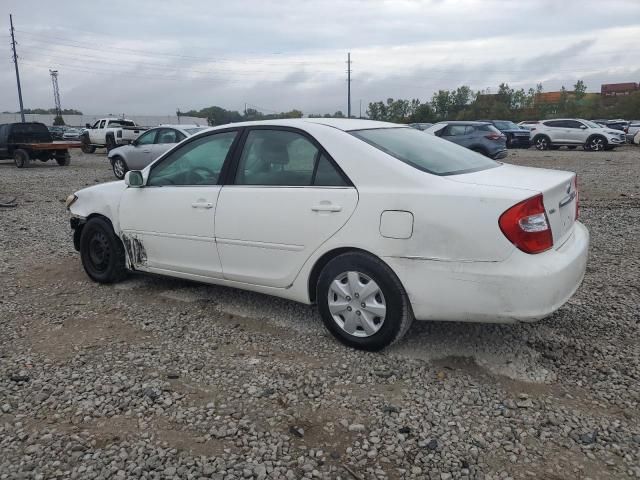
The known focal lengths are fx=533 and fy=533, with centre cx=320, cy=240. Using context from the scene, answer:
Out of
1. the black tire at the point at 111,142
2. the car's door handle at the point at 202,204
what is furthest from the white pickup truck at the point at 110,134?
the car's door handle at the point at 202,204

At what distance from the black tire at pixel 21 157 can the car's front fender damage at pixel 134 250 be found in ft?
56.2

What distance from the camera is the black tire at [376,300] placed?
3.32 metres

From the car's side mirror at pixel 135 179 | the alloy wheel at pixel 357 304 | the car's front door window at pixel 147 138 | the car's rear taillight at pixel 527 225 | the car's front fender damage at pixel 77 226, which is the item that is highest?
the car's front door window at pixel 147 138

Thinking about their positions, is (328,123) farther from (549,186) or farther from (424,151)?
(549,186)

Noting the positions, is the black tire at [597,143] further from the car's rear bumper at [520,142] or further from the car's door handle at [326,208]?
the car's door handle at [326,208]

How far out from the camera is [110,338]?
3916mm

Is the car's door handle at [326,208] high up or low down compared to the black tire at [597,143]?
up

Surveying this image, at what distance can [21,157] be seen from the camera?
1933 cm

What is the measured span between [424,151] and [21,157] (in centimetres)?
1955

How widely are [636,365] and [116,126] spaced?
1074 inches

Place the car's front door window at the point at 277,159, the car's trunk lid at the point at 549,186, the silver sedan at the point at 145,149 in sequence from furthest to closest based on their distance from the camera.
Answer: the silver sedan at the point at 145,149 → the car's front door window at the point at 277,159 → the car's trunk lid at the point at 549,186

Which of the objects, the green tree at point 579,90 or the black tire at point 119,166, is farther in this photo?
the green tree at point 579,90

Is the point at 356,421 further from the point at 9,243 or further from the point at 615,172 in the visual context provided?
the point at 615,172

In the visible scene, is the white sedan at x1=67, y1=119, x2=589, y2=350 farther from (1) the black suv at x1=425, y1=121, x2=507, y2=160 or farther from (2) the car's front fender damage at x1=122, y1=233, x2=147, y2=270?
(1) the black suv at x1=425, y1=121, x2=507, y2=160
